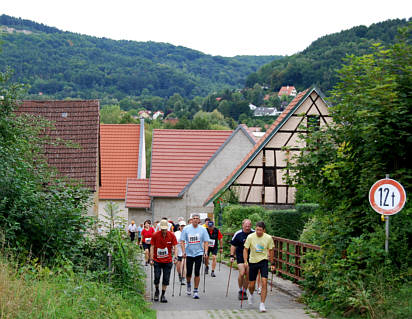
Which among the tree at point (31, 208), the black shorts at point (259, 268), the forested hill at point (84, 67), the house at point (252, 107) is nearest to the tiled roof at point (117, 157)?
the tree at point (31, 208)

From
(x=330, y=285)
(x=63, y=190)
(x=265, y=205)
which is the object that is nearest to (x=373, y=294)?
(x=330, y=285)

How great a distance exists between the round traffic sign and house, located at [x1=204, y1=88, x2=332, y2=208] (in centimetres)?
1885

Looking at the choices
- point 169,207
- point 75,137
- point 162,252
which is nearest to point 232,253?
point 162,252

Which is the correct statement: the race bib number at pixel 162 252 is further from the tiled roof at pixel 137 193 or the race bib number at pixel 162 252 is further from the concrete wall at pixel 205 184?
the tiled roof at pixel 137 193

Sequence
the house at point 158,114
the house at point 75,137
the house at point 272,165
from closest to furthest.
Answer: the house at point 75,137, the house at point 272,165, the house at point 158,114

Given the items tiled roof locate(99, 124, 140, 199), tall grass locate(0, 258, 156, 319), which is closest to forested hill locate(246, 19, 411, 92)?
tiled roof locate(99, 124, 140, 199)

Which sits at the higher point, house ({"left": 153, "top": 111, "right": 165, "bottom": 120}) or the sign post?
house ({"left": 153, "top": 111, "right": 165, "bottom": 120})

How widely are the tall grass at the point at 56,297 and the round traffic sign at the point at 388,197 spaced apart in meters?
4.62

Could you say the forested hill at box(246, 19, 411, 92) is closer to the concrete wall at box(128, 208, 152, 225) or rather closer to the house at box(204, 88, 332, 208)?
the concrete wall at box(128, 208, 152, 225)

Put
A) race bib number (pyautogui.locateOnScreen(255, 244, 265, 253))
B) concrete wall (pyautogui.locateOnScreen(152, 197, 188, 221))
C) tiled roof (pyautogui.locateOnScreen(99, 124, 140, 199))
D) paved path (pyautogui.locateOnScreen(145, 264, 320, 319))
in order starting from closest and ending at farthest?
1. paved path (pyautogui.locateOnScreen(145, 264, 320, 319))
2. race bib number (pyautogui.locateOnScreen(255, 244, 265, 253))
3. concrete wall (pyautogui.locateOnScreen(152, 197, 188, 221))
4. tiled roof (pyautogui.locateOnScreen(99, 124, 140, 199))

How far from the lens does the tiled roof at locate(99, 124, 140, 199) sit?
148 feet

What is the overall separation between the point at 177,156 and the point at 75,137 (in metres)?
15.5

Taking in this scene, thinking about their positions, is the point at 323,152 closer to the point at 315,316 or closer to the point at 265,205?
the point at 315,316

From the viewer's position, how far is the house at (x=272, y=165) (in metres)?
29.7
